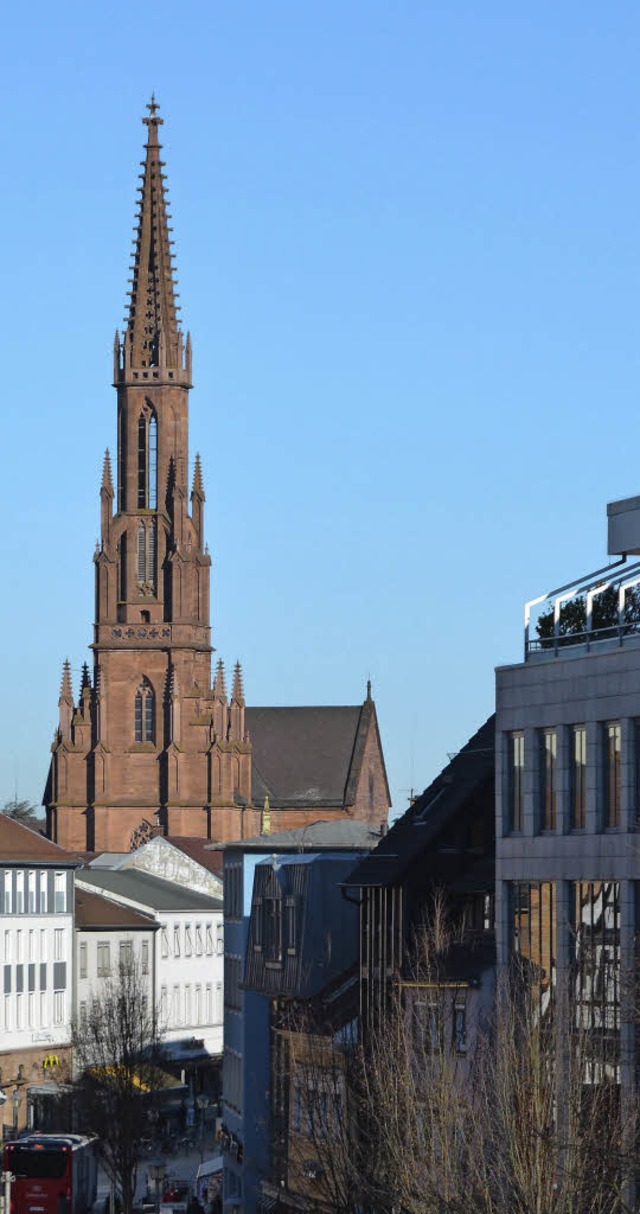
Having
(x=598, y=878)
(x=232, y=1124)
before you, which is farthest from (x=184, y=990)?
(x=598, y=878)

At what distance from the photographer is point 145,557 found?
186 m

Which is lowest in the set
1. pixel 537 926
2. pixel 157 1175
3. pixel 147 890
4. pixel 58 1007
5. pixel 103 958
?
pixel 157 1175

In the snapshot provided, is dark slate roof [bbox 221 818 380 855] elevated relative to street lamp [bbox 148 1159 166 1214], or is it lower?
elevated

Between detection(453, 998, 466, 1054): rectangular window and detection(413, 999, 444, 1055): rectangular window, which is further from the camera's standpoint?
detection(453, 998, 466, 1054): rectangular window

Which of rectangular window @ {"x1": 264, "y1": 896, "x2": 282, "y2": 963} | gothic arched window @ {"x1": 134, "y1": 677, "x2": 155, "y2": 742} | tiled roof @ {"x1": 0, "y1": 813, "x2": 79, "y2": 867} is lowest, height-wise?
rectangular window @ {"x1": 264, "y1": 896, "x2": 282, "y2": 963}

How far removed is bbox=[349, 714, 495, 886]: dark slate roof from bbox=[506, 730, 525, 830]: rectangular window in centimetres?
725

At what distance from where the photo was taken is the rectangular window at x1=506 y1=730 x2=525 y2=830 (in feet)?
173

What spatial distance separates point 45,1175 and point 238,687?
108 metres

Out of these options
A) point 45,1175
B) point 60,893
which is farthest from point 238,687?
point 45,1175

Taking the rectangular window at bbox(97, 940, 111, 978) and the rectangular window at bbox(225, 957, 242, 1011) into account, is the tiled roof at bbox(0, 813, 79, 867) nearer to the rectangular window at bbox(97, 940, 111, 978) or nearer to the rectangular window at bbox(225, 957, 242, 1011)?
the rectangular window at bbox(97, 940, 111, 978)

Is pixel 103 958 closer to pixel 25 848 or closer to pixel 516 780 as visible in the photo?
pixel 25 848

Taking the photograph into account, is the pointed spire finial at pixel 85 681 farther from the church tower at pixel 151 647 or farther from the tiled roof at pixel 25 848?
the tiled roof at pixel 25 848

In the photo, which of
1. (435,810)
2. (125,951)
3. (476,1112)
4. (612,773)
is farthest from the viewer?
(125,951)

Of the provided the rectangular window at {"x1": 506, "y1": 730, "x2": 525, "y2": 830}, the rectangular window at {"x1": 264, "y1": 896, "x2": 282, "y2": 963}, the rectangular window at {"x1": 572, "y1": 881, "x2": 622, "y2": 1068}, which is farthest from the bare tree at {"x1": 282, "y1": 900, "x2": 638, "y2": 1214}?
the rectangular window at {"x1": 264, "y1": 896, "x2": 282, "y2": 963}
